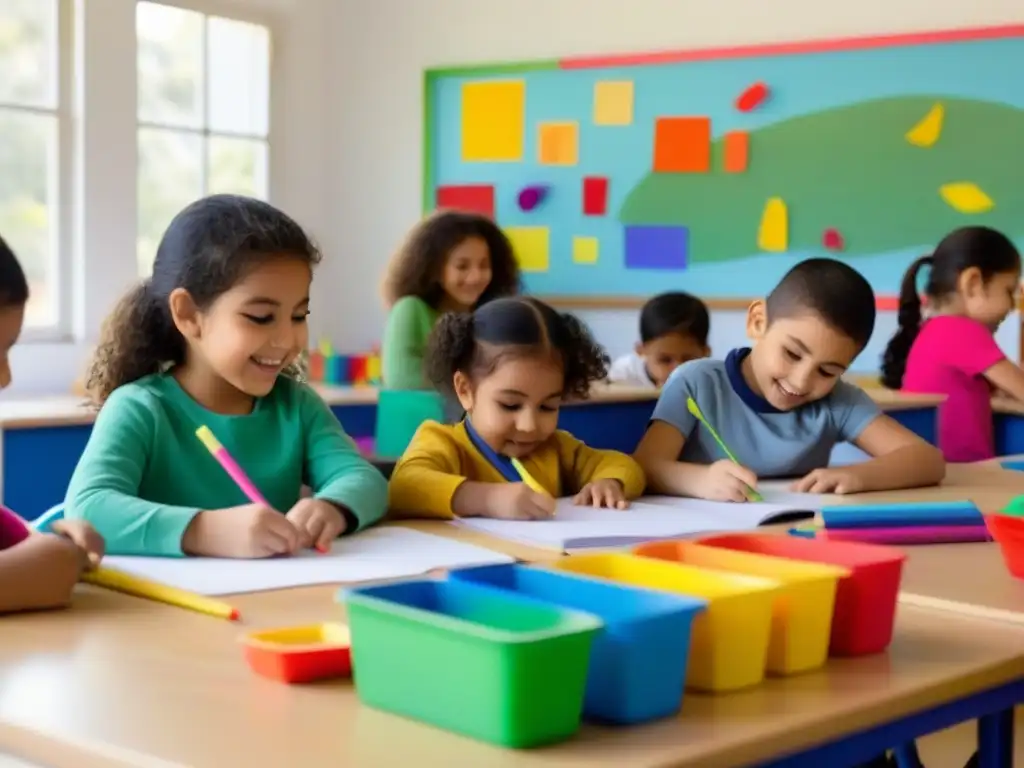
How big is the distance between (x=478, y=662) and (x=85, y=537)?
0.64m

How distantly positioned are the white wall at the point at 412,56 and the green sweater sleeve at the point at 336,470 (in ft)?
10.9

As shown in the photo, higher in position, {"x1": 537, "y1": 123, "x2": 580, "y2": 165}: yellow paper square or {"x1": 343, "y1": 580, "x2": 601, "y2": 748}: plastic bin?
{"x1": 537, "y1": 123, "x2": 580, "y2": 165}: yellow paper square

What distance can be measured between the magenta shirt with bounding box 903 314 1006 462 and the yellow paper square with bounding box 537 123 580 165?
1.99 meters

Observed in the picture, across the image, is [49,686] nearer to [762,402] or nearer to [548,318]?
[548,318]

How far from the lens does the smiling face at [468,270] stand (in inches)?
151

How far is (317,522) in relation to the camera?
1.56 metres

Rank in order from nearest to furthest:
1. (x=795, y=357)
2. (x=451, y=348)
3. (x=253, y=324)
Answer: (x=253, y=324)
(x=451, y=348)
(x=795, y=357)

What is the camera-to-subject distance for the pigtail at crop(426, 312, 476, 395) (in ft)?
6.89

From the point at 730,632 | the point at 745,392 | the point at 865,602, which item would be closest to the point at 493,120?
the point at 745,392

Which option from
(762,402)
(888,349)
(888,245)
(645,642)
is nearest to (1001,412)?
(888,349)

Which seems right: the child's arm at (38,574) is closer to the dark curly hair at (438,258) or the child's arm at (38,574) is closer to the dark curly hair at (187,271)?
the dark curly hair at (187,271)

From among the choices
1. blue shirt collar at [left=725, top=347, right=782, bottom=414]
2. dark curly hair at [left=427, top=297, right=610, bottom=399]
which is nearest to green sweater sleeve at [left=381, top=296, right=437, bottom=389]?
blue shirt collar at [left=725, top=347, right=782, bottom=414]

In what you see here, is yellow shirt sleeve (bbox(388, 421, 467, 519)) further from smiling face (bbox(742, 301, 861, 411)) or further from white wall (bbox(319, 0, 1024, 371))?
white wall (bbox(319, 0, 1024, 371))

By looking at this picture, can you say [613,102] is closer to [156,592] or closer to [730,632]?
[156,592]
